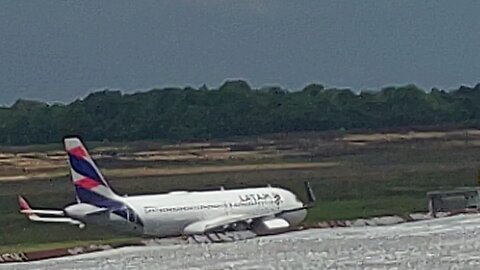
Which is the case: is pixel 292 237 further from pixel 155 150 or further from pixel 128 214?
pixel 155 150

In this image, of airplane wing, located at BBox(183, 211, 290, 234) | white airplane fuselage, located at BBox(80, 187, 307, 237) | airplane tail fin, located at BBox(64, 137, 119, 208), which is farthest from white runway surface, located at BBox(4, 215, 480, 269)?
airplane tail fin, located at BBox(64, 137, 119, 208)

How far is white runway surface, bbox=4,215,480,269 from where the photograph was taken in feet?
62.6

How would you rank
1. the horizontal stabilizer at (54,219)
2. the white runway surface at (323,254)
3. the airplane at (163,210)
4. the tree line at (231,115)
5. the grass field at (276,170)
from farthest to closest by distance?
1. the tree line at (231,115)
2. the grass field at (276,170)
3. the horizontal stabilizer at (54,219)
4. the airplane at (163,210)
5. the white runway surface at (323,254)

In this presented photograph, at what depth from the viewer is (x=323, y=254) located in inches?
825

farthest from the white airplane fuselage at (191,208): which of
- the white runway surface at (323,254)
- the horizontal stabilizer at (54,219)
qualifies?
the white runway surface at (323,254)

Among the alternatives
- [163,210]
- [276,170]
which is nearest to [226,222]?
[163,210]

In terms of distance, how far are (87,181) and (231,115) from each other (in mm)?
64743

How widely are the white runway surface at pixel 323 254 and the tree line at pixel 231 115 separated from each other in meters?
81.4

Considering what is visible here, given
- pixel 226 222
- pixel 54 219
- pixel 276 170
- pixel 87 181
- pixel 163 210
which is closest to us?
pixel 163 210

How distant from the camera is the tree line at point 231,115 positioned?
112m

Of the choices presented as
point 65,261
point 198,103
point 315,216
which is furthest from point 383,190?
point 198,103

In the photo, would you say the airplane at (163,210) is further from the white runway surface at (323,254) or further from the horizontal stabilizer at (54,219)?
the white runway surface at (323,254)

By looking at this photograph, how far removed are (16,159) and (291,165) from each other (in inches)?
870

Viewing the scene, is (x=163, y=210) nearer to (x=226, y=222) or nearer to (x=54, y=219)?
(x=226, y=222)
